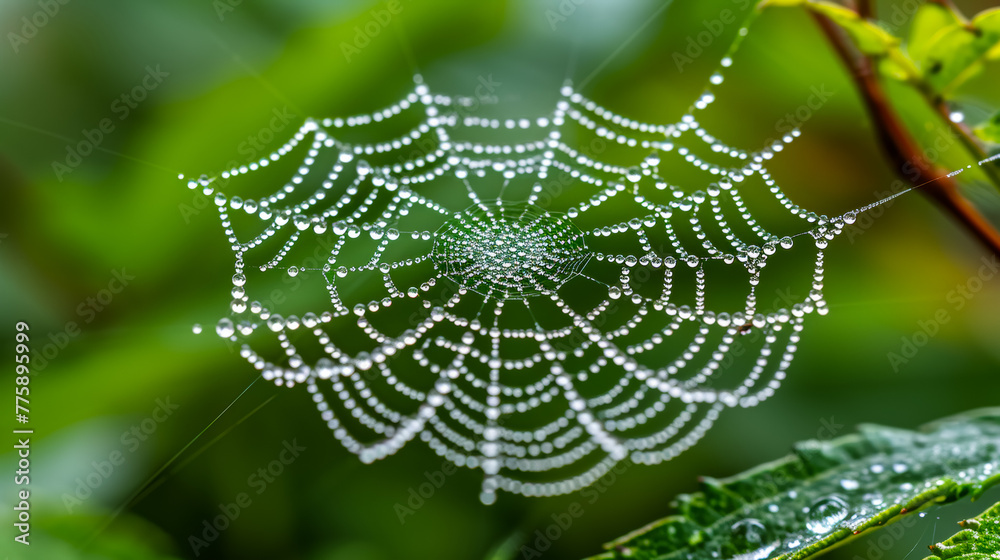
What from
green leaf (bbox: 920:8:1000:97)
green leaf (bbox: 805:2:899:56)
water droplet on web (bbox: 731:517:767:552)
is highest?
green leaf (bbox: 805:2:899:56)

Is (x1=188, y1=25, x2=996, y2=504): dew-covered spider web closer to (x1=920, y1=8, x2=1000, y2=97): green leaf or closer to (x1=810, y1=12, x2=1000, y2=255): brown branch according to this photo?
(x1=810, y1=12, x2=1000, y2=255): brown branch

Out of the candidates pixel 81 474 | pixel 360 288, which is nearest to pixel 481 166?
pixel 360 288

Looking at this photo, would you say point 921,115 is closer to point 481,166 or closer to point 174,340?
point 481,166

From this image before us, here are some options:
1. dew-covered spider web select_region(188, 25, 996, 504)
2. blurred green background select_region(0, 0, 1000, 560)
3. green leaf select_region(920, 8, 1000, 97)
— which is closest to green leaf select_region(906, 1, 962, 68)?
green leaf select_region(920, 8, 1000, 97)

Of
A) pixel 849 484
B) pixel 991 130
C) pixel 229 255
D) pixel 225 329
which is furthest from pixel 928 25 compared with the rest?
pixel 229 255

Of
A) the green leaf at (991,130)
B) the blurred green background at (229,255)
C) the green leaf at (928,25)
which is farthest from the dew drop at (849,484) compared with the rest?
the green leaf at (928,25)

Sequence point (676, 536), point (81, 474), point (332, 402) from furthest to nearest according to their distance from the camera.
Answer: point (332, 402), point (81, 474), point (676, 536)

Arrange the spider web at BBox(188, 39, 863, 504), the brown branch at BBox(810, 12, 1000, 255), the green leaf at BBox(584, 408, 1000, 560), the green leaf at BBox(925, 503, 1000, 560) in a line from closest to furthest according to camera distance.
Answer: the green leaf at BBox(925, 503, 1000, 560) → the green leaf at BBox(584, 408, 1000, 560) → the brown branch at BBox(810, 12, 1000, 255) → the spider web at BBox(188, 39, 863, 504)
